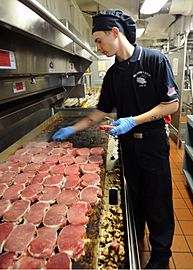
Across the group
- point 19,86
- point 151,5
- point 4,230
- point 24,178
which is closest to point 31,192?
point 24,178

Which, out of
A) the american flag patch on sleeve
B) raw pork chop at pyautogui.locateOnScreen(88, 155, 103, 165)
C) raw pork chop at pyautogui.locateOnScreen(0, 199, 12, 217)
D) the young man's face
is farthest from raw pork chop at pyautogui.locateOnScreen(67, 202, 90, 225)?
the young man's face

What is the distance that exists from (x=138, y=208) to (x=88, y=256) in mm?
1216

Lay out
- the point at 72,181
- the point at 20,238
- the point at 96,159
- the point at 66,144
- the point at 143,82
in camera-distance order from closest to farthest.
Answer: the point at 20,238 < the point at 72,181 < the point at 143,82 < the point at 96,159 < the point at 66,144

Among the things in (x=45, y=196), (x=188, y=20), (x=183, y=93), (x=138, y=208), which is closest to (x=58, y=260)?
(x=45, y=196)

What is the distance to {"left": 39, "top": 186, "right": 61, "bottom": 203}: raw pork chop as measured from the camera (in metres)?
1.30

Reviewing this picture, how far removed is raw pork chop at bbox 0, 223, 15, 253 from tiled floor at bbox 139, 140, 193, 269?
135cm

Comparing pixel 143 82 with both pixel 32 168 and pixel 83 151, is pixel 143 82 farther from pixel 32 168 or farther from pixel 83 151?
pixel 32 168

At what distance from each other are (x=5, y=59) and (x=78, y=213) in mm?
909

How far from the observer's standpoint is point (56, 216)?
1147 millimetres

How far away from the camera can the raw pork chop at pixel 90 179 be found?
1.46 meters

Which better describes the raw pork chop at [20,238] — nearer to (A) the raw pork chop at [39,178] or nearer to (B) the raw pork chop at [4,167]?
(A) the raw pork chop at [39,178]

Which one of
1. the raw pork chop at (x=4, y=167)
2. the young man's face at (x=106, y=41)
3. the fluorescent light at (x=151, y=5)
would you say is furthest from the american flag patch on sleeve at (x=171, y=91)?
the fluorescent light at (x=151, y=5)

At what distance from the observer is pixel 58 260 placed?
2.92 ft

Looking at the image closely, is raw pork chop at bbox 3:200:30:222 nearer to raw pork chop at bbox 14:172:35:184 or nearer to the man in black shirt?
raw pork chop at bbox 14:172:35:184
